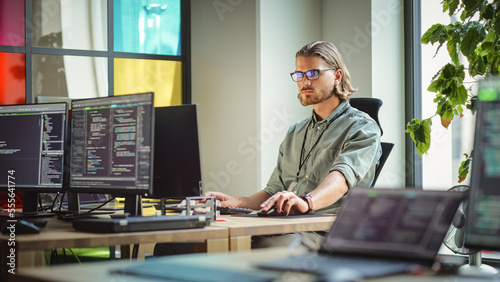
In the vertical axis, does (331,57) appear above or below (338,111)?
above

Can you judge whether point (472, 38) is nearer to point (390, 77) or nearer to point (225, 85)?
point (390, 77)

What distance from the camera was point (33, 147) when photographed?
2465mm

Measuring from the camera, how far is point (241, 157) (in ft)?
15.9

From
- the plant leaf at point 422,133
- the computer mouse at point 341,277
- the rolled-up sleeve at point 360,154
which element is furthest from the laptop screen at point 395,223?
the plant leaf at point 422,133

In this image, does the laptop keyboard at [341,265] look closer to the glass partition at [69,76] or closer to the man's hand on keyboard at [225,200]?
the man's hand on keyboard at [225,200]

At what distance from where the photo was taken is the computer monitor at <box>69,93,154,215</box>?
2057 millimetres

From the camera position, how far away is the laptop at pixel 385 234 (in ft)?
3.42

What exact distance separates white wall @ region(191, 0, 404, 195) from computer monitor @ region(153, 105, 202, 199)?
2.33 m

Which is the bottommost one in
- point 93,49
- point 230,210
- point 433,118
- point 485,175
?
point 230,210

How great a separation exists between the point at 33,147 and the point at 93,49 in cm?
263

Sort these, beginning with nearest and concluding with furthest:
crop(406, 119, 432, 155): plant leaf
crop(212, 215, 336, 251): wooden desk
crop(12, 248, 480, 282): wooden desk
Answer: crop(12, 248, 480, 282): wooden desk < crop(212, 215, 336, 251): wooden desk < crop(406, 119, 432, 155): plant leaf

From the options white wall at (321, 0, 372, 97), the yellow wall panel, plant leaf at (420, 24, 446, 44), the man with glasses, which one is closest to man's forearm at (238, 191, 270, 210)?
the man with glasses

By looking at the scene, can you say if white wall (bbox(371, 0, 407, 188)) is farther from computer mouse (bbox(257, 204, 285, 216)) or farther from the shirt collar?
computer mouse (bbox(257, 204, 285, 216))

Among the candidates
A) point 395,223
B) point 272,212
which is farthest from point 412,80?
point 395,223
